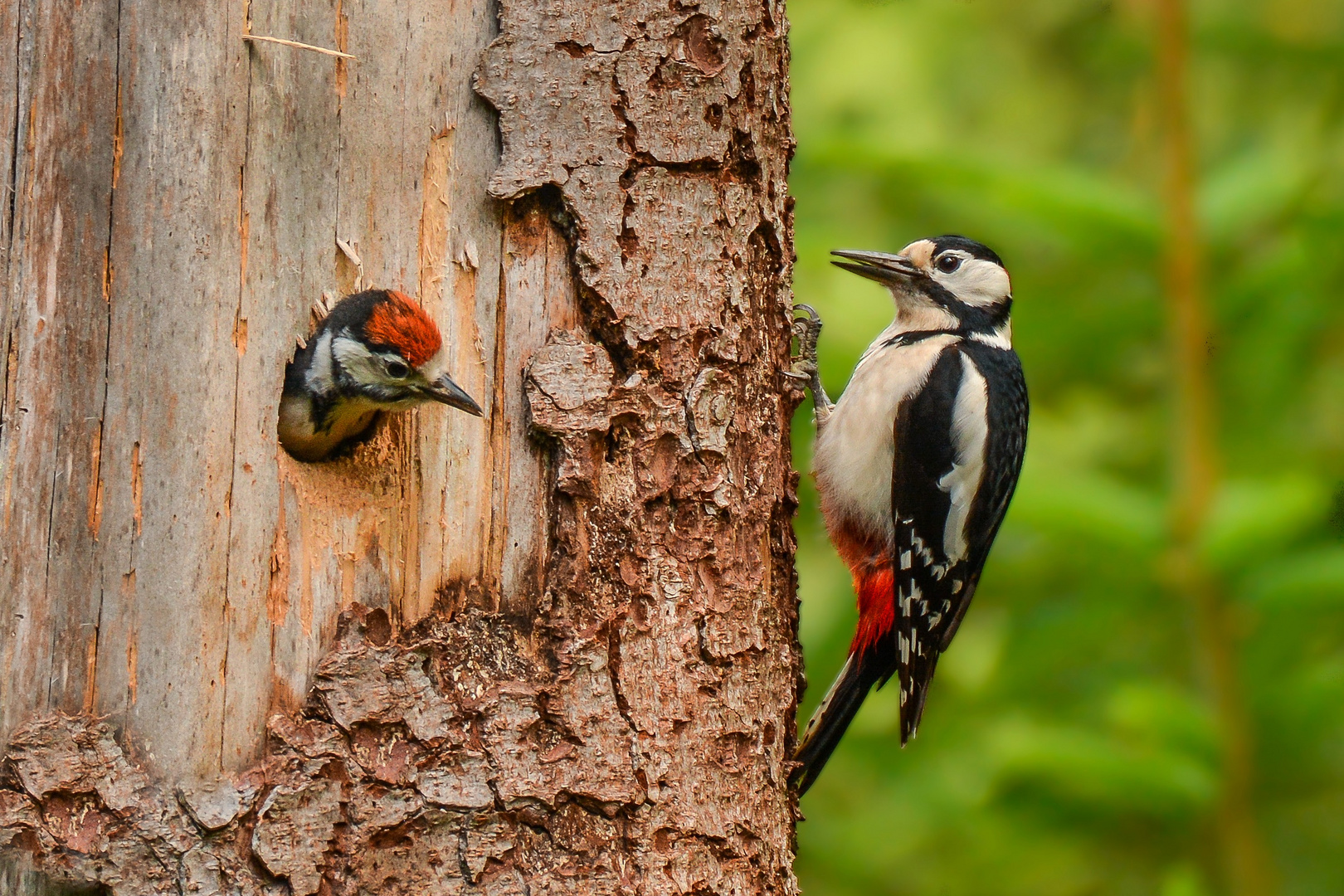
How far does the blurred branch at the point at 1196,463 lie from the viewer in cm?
389

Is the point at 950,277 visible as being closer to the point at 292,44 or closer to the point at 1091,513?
the point at 1091,513

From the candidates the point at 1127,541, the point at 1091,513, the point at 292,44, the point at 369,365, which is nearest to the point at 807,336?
the point at 1091,513

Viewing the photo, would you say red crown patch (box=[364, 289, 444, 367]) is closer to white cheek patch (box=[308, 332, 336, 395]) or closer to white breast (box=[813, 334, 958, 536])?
white cheek patch (box=[308, 332, 336, 395])

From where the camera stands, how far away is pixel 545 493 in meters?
2.64

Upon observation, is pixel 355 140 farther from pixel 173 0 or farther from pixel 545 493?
pixel 545 493

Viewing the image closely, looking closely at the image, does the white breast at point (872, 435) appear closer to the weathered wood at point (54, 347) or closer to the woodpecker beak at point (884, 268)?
the woodpecker beak at point (884, 268)

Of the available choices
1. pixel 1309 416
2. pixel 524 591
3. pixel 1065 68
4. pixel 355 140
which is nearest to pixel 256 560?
pixel 524 591

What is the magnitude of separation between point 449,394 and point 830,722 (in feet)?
5.21

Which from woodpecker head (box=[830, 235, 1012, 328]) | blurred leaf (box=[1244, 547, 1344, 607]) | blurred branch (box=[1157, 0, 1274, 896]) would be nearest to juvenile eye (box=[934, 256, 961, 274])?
woodpecker head (box=[830, 235, 1012, 328])

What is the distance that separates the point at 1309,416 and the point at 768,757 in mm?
3815

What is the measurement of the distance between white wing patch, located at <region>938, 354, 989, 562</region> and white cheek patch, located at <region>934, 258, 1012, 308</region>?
46 centimetres

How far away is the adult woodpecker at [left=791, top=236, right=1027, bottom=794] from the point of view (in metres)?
3.96

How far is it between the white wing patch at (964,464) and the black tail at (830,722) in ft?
1.99

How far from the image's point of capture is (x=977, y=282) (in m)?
4.45
